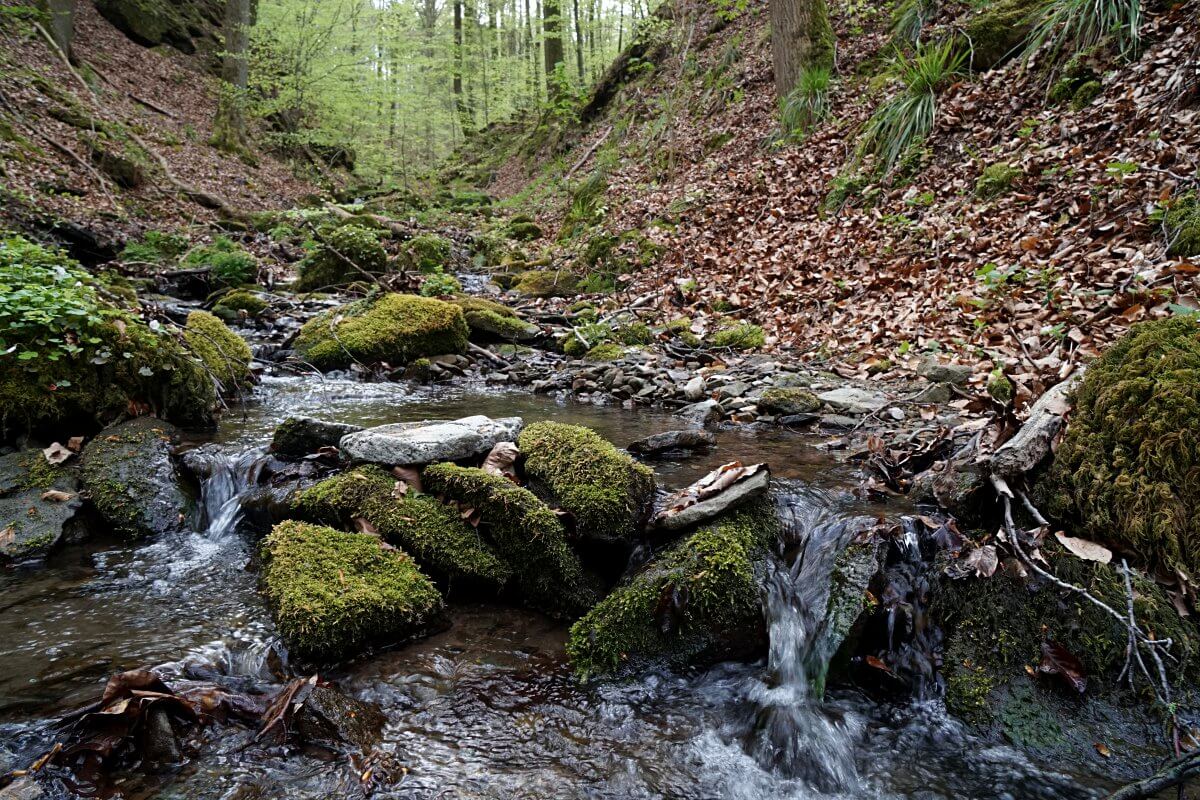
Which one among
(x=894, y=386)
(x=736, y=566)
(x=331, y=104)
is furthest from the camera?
(x=331, y=104)

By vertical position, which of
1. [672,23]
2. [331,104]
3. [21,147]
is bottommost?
[21,147]

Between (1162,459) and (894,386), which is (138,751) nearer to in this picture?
(1162,459)

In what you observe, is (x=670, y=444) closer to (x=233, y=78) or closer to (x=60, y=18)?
(x=60, y=18)

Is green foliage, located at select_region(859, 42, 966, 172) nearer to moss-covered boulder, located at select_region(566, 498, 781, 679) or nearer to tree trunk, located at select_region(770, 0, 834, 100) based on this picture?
tree trunk, located at select_region(770, 0, 834, 100)

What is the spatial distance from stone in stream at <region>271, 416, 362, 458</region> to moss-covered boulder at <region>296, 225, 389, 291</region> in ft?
22.9

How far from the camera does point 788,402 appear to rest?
5387mm

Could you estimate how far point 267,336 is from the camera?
27.2ft

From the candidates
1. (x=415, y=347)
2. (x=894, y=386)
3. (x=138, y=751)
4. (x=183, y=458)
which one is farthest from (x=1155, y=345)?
(x=415, y=347)

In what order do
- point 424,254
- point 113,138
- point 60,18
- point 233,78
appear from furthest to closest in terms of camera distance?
point 233,78
point 60,18
point 113,138
point 424,254

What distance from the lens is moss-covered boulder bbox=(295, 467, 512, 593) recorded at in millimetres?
3178

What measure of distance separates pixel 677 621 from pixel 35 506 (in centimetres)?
371

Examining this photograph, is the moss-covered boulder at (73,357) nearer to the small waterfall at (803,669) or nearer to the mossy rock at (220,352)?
the mossy rock at (220,352)

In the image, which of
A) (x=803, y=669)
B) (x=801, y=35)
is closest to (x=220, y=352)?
(x=803, y=669)

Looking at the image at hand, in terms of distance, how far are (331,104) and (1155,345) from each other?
880 inches
